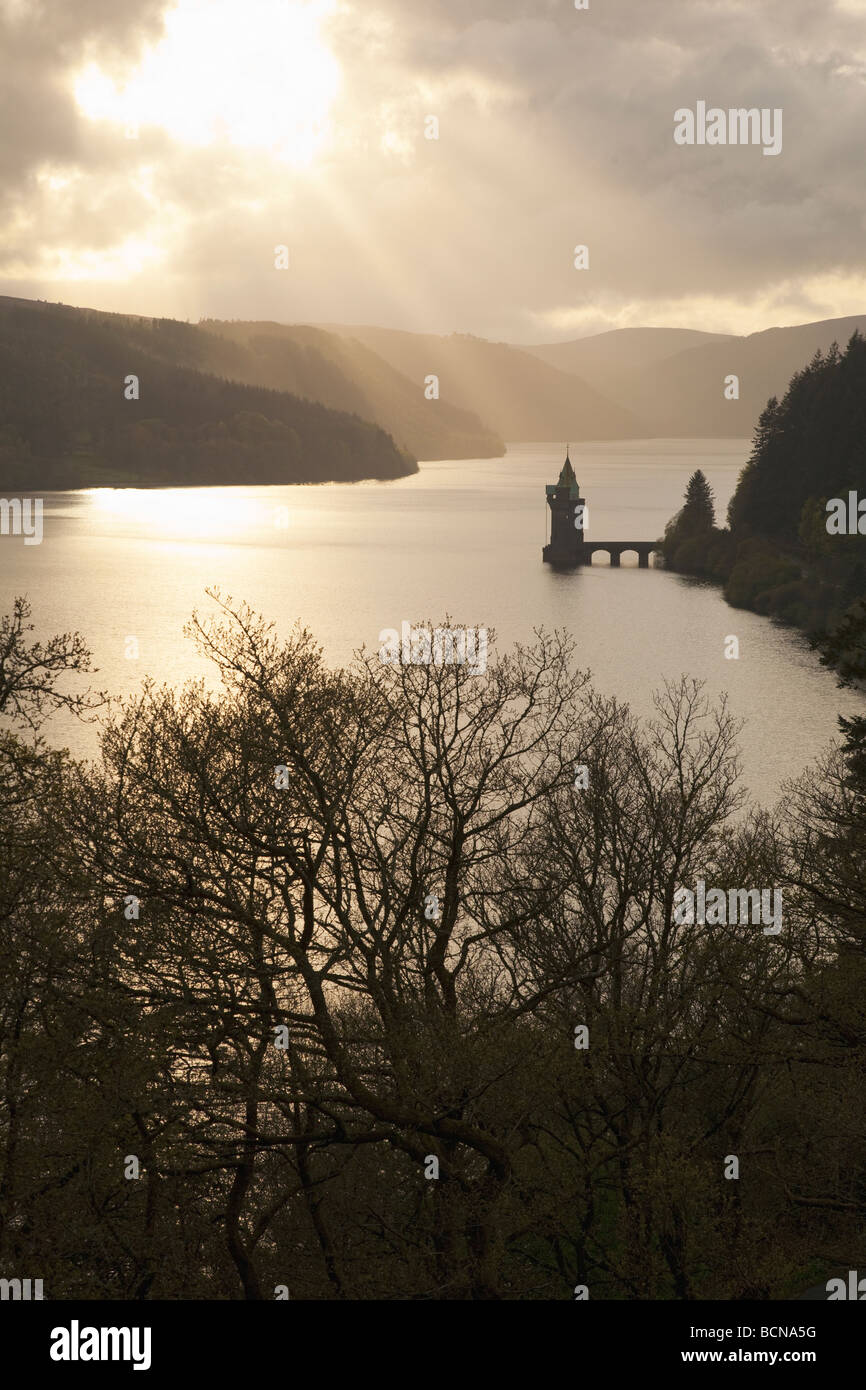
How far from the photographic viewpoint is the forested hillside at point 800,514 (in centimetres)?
7512

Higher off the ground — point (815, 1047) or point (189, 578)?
point (189, 578)

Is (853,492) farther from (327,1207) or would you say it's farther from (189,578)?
(327,1207)

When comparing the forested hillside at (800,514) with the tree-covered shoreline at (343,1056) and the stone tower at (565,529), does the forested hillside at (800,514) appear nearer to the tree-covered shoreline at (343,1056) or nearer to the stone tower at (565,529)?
the stone tower at (565,529)

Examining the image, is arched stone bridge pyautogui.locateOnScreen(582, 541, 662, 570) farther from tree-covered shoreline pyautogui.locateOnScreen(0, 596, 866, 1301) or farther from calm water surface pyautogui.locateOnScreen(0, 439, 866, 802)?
tree-covered shoreline pyautogui.locateOnScreen(0, 596, 866, 1301)

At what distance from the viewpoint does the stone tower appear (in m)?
115

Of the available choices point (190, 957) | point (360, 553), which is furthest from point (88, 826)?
point (360, 553)

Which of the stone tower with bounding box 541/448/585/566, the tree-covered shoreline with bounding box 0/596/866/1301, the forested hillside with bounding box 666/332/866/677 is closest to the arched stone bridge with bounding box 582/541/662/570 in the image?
the stone tower with bounding box 541/448/585/566

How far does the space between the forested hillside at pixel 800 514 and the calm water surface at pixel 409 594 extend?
2764 mm

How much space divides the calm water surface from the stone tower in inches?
86.5

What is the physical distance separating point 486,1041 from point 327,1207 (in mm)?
5967

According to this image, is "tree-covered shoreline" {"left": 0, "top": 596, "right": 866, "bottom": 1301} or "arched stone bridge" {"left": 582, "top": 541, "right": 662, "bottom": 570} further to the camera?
"arched stone bridge" {"left": 582, "top": 541, "right": 662, "bottom": 570}

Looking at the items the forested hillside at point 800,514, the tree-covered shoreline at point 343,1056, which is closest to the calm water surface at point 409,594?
the forested hillside at point 800,514

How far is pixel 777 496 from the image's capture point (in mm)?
92438

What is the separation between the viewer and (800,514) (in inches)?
3462
